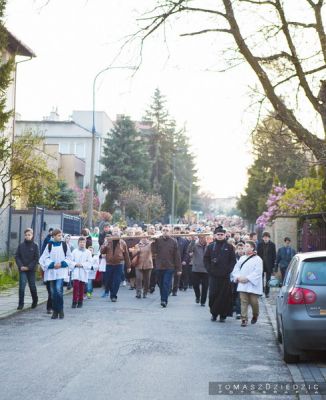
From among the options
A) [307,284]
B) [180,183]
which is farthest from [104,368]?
[180,183]

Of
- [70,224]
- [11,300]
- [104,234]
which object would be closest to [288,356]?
[11,300]

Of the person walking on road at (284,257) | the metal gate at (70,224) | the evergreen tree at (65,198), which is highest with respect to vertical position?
the evergreen tree at (65,198)

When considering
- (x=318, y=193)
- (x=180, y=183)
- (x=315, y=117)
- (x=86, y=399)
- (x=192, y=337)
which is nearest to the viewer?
(x=86, y=399)

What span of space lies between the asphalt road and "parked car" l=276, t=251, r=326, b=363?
38cm

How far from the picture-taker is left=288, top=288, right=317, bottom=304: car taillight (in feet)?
35.0

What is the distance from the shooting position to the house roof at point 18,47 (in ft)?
105

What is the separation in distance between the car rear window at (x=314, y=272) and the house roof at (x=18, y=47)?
22340 mm

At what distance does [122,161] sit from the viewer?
250ft

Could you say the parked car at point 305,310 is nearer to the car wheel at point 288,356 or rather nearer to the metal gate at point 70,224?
the car wheel at point 288,356

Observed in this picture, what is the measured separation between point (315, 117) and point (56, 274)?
7.57 meters

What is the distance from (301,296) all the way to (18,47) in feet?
79.1

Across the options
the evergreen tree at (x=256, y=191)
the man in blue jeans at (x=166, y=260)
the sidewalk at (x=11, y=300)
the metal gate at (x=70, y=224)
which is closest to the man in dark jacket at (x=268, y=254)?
the man in blue jeans at (x=166, y=260)

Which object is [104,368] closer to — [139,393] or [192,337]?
[139,393]

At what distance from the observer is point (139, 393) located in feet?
27.6
